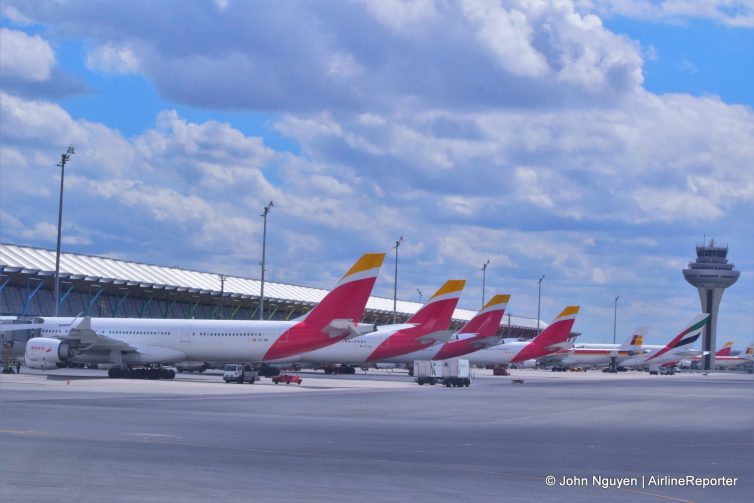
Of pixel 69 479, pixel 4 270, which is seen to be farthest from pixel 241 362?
pixel 69 479

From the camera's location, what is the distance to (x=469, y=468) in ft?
57.6

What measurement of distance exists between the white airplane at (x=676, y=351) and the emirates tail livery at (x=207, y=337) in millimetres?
78057

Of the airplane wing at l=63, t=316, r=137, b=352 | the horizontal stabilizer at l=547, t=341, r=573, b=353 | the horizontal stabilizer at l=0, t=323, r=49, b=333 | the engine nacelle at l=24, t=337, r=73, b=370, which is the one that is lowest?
the engine nacelle at l=24, t=337, r=73, b=370

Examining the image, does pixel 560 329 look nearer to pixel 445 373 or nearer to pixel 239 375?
pixel 445 373

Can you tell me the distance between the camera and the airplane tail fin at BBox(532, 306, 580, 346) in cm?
9231

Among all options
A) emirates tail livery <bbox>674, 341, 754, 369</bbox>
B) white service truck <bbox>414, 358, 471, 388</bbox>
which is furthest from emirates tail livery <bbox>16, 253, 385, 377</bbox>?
emirates tail livery <bbox>674, 341, 754, 369</bbox>

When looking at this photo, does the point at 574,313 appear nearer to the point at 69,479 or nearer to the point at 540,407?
the point at 540,407

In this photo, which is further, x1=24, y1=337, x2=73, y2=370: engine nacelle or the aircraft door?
the aircraft door

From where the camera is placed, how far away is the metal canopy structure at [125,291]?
84.8m

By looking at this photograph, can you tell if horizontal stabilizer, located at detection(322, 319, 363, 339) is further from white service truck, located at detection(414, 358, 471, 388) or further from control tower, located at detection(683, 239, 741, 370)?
control tower, located at detection(683, 239, 741, 370)

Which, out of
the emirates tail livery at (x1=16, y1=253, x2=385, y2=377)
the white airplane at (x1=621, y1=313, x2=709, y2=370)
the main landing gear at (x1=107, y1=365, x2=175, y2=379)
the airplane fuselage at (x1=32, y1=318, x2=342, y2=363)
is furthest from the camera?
the white airplane at (x1=621, y1=313, x2=709, y2=370)

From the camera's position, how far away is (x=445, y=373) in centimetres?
6097

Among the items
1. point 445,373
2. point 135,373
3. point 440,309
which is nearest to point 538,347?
point 440,309

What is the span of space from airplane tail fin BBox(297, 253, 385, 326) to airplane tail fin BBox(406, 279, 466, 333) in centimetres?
1417
